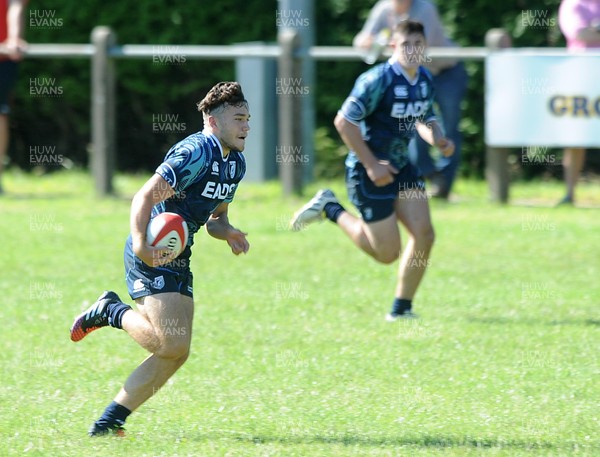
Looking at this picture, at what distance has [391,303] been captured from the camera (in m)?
9.30

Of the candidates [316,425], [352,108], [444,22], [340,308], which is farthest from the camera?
[444,22]

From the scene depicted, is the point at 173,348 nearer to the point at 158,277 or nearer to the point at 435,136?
the point at 158,277

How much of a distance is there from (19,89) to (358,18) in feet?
14.8

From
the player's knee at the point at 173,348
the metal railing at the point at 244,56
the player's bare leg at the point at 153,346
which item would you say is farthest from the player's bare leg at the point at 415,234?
the metal railing at the point at 244,56

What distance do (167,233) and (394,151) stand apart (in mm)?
3144

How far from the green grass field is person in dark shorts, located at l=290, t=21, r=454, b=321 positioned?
510 millimetres

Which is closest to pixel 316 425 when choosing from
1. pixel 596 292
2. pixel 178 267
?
pixel 178 267

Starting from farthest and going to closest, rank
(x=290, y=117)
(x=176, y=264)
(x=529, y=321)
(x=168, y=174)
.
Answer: (x=290, y=117), (x=529, y=321), (x=176, y=264), (x=168, y=174)

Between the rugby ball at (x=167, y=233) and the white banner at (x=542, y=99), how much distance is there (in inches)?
293

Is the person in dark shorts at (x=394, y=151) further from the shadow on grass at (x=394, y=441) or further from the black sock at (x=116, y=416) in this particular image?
the black sock at (x=116, y=416)

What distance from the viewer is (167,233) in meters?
5.70

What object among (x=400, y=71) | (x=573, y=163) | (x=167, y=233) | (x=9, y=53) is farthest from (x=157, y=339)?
(x=9, y=53)

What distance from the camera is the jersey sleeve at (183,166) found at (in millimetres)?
5809

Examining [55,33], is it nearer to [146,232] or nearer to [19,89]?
[19,89]
